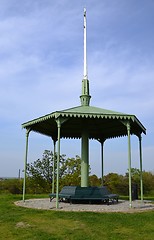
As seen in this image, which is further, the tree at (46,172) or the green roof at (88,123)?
the tree at (46,172)

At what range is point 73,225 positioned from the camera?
7.21m

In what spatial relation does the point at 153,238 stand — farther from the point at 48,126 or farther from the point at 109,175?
the point at 109,175

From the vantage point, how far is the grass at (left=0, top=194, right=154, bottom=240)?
617 cm

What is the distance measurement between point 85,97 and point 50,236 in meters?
8.93

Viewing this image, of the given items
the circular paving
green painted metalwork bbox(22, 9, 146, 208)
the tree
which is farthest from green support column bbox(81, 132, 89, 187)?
the tree

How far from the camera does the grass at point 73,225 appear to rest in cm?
617

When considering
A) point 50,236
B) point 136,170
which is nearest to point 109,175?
point 136,170

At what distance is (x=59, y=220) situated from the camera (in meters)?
7.84

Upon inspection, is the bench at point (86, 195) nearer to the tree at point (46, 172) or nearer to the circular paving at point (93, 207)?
the circular paving at point (93, 207)

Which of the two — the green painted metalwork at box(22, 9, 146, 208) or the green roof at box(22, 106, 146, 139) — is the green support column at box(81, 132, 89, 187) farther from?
the green roof at box(22, 106, 146, 139)

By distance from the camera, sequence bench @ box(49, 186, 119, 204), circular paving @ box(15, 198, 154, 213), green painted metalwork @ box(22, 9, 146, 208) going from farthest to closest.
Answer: bench @ box(49, 186, 119, 204) < green painted metalwork @ box(22, 9, 146, 208) < circular paving @ box(15, 198, 154, 213)

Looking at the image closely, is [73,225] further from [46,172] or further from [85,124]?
[46,172]

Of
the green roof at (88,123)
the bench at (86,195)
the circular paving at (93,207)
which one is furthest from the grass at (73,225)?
the green roof at (88,123)

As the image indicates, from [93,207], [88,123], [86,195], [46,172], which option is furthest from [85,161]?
[46,172]
